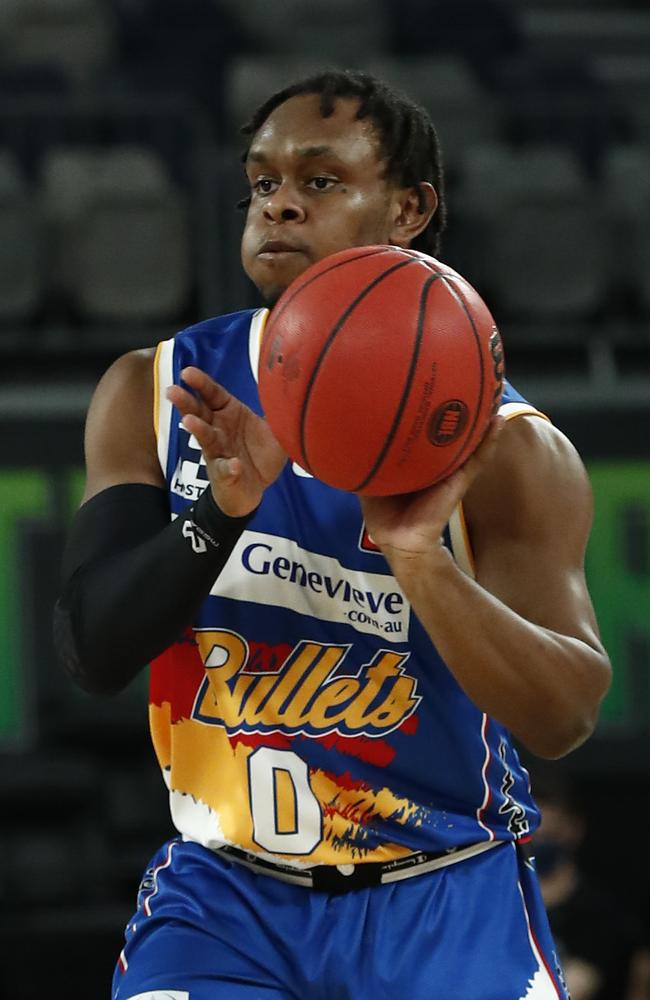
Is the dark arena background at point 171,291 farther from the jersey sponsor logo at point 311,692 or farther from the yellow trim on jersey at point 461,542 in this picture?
the yellow trim on jersey at point 461,542

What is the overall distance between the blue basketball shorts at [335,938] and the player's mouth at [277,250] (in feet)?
3.56

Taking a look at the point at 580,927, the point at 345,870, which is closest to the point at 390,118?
the point at 345,870

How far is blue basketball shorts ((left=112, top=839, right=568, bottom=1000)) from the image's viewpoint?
258 cm

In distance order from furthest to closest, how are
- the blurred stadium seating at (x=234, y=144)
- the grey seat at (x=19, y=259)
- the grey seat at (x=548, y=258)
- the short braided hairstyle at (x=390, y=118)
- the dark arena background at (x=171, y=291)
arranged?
the grey seat at (x=548, y=258), the blurred stadium seating at (x=234, y=144), the grey seat at (x=19, y=259), the dark arena background at (x=171, y=291), the short braided hairstyle at (x=390, y=118)

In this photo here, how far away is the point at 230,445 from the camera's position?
248 centimetres

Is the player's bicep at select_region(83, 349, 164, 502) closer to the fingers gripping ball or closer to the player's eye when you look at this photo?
the player's eye

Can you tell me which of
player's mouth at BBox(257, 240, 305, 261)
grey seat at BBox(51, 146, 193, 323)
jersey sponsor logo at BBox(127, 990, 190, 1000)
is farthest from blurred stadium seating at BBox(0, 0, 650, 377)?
jersey sponsor logo at BBox(127, 990, 190, 1000)

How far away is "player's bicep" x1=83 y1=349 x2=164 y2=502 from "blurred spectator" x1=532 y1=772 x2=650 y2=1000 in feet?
11.3

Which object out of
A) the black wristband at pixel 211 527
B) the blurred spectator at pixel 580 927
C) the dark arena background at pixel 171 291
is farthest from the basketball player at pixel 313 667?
the dark arena background at pixel 171 291

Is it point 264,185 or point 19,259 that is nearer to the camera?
point 264,185

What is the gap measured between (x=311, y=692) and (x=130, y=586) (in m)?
A: 0.42

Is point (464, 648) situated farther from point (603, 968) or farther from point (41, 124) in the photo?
point (41, 124)

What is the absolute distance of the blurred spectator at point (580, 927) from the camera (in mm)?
5914

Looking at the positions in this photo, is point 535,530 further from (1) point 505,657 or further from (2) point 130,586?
(2) point 130,586
